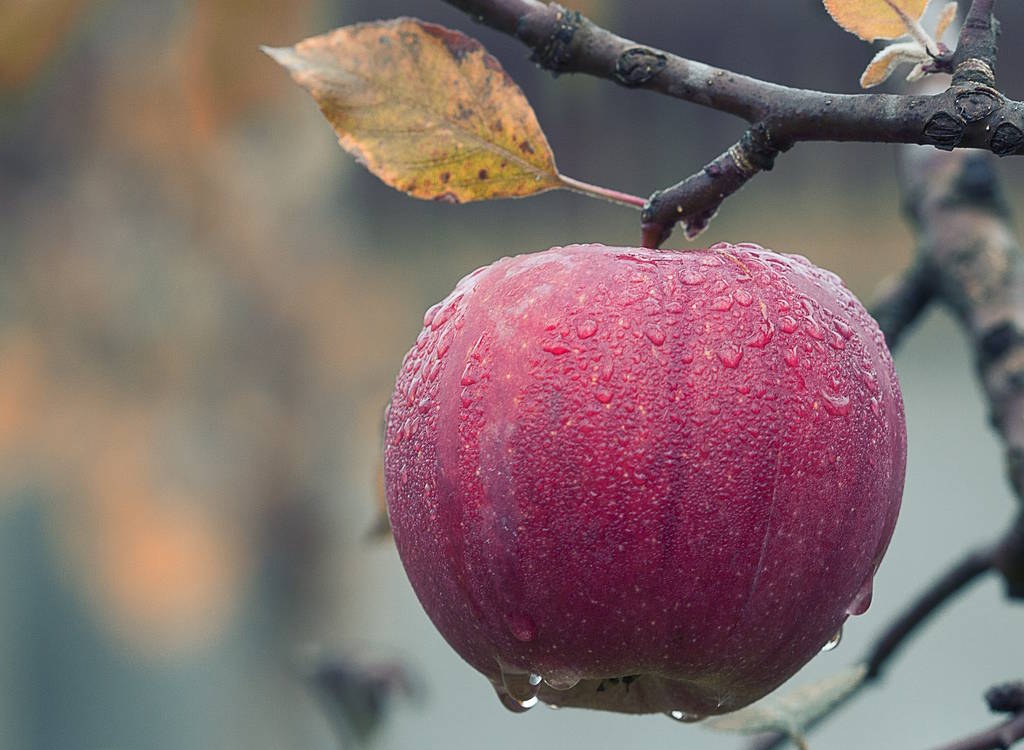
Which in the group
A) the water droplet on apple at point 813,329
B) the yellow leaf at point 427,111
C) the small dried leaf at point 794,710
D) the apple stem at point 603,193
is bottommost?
the small dried leaf at point 794,710

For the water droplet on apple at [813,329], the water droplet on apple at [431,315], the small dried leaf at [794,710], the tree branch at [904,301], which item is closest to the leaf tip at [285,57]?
the water droplet on apple at [431,315]

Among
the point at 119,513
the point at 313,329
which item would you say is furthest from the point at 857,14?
the point at 119,513

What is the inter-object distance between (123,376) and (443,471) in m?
1.67

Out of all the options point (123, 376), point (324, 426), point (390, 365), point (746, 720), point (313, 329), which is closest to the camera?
point (746, 720)

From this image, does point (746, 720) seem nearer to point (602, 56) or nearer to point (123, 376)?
point (602, 56)

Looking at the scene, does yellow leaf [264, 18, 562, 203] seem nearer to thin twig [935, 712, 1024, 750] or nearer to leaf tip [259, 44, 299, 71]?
leaf tip [259, 44, 299, 71]

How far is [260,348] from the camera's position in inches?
78.8

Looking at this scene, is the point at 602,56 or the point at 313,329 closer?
the point at 602,56

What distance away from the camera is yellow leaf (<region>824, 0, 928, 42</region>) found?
0.40m

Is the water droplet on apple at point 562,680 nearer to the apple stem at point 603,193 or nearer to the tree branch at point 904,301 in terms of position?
the apple stem at point 603,193

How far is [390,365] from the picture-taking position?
106 inches

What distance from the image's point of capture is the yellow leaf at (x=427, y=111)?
430mm

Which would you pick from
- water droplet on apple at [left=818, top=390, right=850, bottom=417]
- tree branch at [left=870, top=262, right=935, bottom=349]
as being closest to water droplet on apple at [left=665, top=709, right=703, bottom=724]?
water droplet on apple at [left=818, top=390, right=850, bottom=417]

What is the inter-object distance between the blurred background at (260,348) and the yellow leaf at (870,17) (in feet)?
1.01
